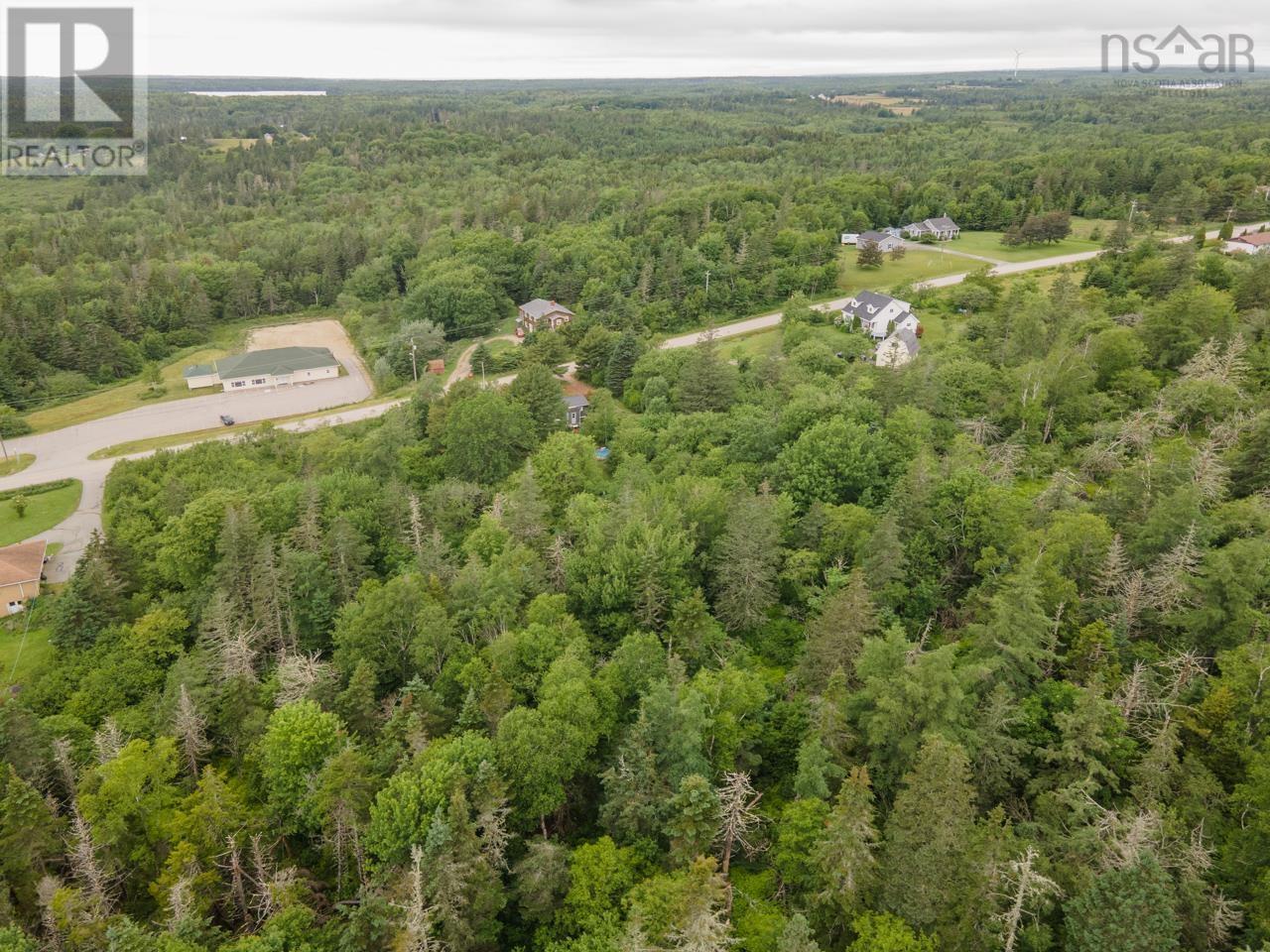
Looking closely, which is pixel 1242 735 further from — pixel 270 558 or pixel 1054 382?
pixel 270 558

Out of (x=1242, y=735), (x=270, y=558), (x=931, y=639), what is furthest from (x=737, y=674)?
(x=270, y=558)

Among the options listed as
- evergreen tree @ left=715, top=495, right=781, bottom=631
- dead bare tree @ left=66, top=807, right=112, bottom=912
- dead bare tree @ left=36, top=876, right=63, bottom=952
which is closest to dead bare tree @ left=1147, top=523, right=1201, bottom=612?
evergreen tree @ left=715, top=495, right=781, bottom=631

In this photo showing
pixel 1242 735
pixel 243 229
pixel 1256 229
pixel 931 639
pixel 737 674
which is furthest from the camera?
pixel 243 229

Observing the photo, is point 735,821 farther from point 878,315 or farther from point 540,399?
point 878,315

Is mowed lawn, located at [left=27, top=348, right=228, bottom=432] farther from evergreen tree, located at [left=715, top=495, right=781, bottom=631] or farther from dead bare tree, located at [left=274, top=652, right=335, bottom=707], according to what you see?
evergreen tree, located at [left=715, top=495, right=781, bottom=631]

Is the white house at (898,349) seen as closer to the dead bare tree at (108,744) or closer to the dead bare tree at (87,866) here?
the dead bare tree at (108,744)

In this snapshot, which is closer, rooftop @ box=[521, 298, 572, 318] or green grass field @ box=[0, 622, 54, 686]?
green grass field @ box=[0, 622, 54, 686]
